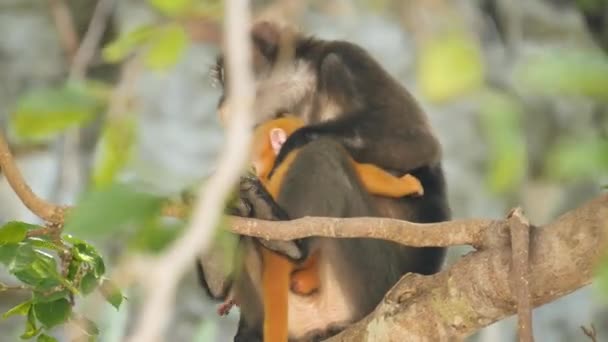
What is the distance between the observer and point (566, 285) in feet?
7.22

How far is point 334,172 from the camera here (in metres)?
A: 3.11

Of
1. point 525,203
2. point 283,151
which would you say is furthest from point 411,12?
point 525,203

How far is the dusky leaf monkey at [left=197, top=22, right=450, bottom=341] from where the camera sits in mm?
3076

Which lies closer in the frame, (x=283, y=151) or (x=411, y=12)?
(x=411, y=12)

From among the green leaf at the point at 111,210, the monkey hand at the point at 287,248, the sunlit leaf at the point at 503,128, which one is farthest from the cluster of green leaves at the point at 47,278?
the sunlit leaf at the point at 503,128

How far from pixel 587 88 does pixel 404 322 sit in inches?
73.0

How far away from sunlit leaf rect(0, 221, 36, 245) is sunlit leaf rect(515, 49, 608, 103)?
6.18ft

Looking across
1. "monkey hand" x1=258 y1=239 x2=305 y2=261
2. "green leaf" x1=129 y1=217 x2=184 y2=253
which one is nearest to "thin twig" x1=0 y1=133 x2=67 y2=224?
"monkey hand" x1=258 y1=239 x2=305 y2=261

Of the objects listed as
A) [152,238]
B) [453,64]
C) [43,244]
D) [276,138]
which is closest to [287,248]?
[276,138]

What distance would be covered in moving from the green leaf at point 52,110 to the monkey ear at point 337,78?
2.80 metres

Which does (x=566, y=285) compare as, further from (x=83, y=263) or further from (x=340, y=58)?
(x=340, y=58)

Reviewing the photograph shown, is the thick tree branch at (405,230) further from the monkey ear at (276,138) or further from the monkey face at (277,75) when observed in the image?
the monkey face at (277,75)

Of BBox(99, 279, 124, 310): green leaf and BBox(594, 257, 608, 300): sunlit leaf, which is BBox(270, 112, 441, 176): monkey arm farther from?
BBox(594, 257, 608, 300): sunlit leaf

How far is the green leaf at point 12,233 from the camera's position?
2410 millimetres
